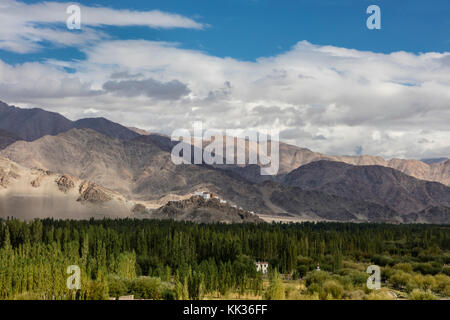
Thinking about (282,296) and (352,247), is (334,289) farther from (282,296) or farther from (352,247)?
(352,247)

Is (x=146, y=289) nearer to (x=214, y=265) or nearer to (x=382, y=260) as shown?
(x=214, y=265)

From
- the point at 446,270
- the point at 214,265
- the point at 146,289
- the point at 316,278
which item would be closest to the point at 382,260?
the point at 446,270

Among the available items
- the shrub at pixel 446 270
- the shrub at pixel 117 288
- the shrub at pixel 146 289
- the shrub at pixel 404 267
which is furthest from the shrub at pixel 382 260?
the shrub at pixel 117 288

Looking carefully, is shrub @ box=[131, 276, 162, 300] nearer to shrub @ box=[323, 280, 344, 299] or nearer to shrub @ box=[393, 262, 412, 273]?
shrub @ box=[323, 280, 344, 299]

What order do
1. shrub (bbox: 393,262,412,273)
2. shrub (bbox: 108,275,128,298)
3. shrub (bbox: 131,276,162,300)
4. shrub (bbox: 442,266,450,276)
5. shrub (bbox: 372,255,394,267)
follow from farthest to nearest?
shrub (bbox: 372,255,394,267)
shrub (bbox: 393,262,412,273)
shrub (bbox: 442,266,450,276)
shrub (bbox: 131,276,162,300)
shrub (bbox: 108,275,128,298)

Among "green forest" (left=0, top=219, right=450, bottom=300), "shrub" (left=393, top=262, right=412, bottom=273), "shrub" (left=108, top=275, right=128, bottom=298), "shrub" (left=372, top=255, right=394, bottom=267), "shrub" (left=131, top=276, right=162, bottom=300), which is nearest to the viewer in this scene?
"green forest" (left=0, top=219, right=450, bottom=300)

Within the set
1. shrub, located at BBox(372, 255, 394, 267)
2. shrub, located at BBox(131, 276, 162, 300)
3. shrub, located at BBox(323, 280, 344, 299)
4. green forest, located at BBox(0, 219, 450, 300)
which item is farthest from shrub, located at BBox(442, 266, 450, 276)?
shrub, located at BBox(131, 276, 162, 300)

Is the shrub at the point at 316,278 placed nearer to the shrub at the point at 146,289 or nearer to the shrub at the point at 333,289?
the shrub at the point at 333,289

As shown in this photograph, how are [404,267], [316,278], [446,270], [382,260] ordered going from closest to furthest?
[316,278] < [446,270] < [404,267] < [382,260]
